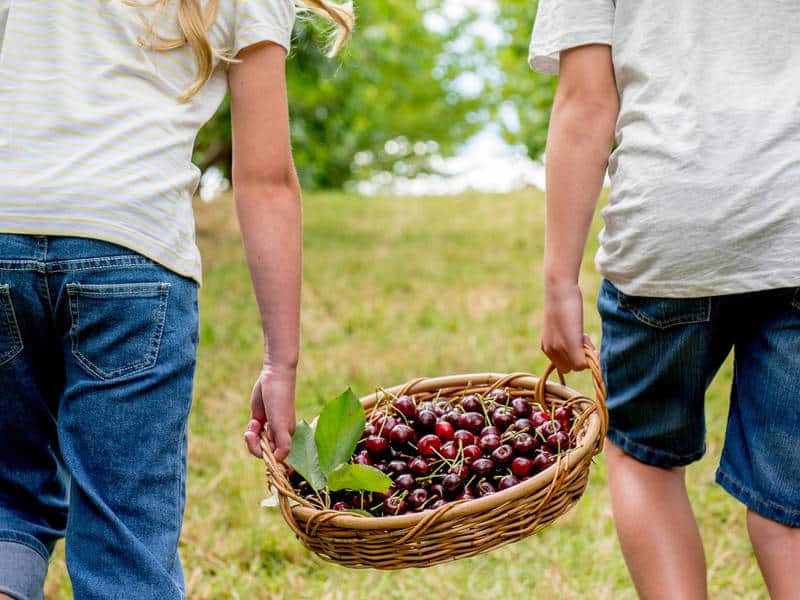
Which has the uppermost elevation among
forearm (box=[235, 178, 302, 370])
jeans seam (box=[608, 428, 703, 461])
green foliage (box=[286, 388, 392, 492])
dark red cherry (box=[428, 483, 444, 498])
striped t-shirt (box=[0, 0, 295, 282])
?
striped t-shirt (box=[0, 0, 295, 282])

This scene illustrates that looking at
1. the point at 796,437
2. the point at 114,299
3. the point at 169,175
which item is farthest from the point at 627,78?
the point at 114,299

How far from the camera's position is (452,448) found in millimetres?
1910

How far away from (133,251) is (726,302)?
981 millimetres

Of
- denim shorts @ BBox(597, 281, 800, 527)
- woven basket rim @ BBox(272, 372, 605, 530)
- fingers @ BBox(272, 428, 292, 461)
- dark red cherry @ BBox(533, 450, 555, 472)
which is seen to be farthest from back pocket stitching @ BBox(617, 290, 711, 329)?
fingers @ BBox(272, 428, 292, 461)

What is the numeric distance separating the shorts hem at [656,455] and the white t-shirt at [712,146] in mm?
351

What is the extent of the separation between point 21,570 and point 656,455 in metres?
1.13

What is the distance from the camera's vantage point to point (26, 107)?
4.52ft

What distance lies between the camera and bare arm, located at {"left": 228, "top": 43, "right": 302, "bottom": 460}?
Answer: 1564 mm

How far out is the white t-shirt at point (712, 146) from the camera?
1.56m

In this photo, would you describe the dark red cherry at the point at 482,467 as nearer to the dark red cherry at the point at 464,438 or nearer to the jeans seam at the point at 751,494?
the dark red cherry at the point at 464,438

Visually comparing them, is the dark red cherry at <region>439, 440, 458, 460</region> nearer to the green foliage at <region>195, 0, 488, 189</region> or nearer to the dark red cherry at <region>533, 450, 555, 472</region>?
the dark red cherry at <region>533, 450, 555, 472</region>

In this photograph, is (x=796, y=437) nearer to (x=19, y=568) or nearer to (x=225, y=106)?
(x=19, y=568)

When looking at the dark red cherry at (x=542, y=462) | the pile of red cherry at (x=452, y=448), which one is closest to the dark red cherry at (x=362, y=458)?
the pile of red cherry at (x=452, y=448)

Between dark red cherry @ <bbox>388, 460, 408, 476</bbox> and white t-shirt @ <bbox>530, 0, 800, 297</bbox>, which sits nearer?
white t-shirt @ <bbox>530, 0, 800, 297</bbox>
